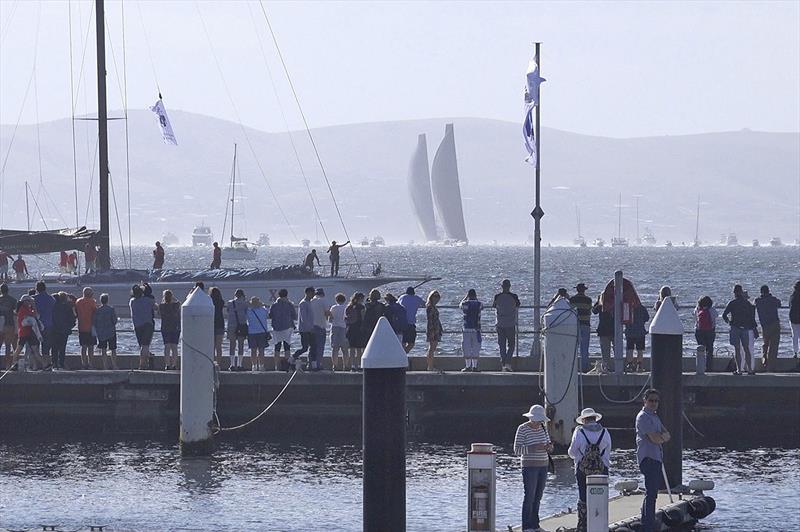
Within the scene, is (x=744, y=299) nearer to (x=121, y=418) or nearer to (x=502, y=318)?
(x=502, y=318)

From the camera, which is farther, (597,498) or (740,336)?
(740,336)

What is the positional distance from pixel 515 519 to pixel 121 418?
8.85 m

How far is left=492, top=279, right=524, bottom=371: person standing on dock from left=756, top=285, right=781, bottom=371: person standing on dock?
4.07m

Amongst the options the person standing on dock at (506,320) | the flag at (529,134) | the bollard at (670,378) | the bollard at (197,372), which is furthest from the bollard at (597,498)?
the flag at (529,134)

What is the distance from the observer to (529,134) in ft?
106

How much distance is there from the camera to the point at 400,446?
55.0ft

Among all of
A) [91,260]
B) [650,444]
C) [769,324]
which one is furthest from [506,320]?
[91,260]

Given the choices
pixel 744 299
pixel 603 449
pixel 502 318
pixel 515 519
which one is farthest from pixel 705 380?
pixel 603 449

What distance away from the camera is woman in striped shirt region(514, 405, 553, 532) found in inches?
719

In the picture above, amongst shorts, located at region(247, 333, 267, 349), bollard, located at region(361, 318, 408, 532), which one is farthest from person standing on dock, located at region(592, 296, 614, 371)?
bollard, located at region(361, 318, 408, 532)

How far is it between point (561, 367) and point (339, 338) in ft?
16.5

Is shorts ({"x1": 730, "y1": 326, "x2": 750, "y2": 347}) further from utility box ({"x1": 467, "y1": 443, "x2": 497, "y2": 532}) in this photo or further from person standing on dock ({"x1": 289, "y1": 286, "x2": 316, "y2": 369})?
utility box ({"x1": 467, "y1": 443, "x2": 497, "y2": 532})

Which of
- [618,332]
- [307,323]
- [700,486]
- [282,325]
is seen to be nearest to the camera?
[700,486]

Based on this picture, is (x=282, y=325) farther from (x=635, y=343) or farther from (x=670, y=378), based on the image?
(x=670, y=378)
